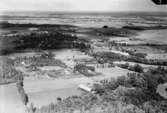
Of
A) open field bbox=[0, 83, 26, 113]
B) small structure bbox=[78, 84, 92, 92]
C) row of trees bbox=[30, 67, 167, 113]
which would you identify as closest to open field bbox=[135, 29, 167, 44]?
row of trees bbox=[30, 67, 167, 113]

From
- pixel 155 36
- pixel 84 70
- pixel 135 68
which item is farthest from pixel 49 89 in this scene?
pixel 155 36

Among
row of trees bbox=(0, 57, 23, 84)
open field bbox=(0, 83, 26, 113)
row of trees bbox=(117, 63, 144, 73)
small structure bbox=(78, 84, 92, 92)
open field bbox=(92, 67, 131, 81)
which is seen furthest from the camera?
row of trees bbox=(117, 63, 144, 73)

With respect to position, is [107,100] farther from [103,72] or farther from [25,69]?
[25,69]

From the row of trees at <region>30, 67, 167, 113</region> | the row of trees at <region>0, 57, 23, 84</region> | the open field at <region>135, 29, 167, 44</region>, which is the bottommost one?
the row of trees at <region>30, 67, 167, 113</region>

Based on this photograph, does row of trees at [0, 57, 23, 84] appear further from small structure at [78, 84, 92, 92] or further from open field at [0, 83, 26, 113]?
small structure at [78, 84, 92, 92]

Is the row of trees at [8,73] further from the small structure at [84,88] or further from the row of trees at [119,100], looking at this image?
the row of trees at [119,100]

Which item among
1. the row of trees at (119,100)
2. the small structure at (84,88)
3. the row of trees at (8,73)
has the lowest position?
the row of trees at (119,100)

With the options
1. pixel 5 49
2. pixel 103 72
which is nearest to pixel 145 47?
pixel 103 72

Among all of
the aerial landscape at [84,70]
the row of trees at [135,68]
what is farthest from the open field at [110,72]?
the row of trees at [135,68]
